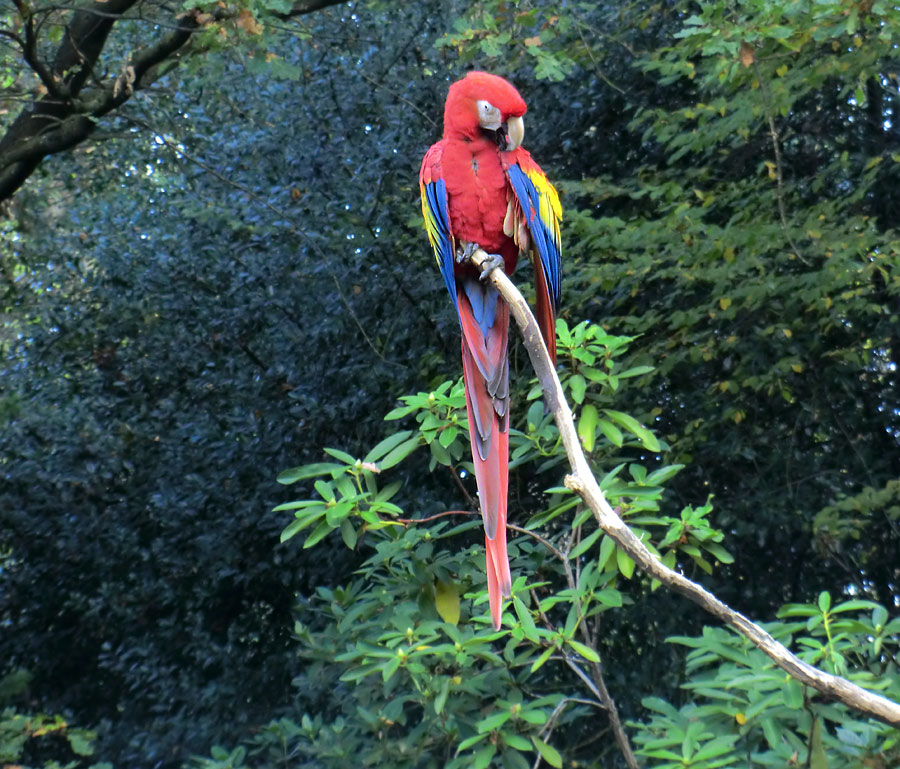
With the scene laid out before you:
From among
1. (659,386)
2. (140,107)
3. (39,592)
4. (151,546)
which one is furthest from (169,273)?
(659,386)

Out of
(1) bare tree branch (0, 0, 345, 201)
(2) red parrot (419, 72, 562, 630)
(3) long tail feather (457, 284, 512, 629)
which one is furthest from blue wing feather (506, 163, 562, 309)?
(1) bare tree branch (0, 0, 345, 201)

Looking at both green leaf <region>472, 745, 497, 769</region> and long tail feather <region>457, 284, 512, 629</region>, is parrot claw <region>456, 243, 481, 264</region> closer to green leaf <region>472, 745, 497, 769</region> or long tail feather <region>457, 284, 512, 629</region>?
long tail feather <region>457, 284, 512, 629</region>

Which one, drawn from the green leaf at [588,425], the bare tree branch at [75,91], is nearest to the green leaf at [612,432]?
the green leaf at [588,425]

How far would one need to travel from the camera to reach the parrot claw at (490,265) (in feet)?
7.20

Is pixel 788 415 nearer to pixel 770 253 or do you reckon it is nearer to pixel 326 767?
pixel 770 253

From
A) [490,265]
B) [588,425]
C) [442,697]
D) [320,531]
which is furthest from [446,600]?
[490,265]

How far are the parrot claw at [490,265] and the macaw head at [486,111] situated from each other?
29 cm

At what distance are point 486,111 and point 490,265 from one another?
371 millimetres

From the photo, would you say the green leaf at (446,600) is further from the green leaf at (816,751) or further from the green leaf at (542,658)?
the green leaf at (816,751)

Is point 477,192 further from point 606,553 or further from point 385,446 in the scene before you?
point 606,553

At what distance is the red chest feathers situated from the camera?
237cm

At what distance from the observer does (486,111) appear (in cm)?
232

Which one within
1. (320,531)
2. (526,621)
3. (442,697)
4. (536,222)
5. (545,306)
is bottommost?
(442,697)

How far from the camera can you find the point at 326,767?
10.5 feet
